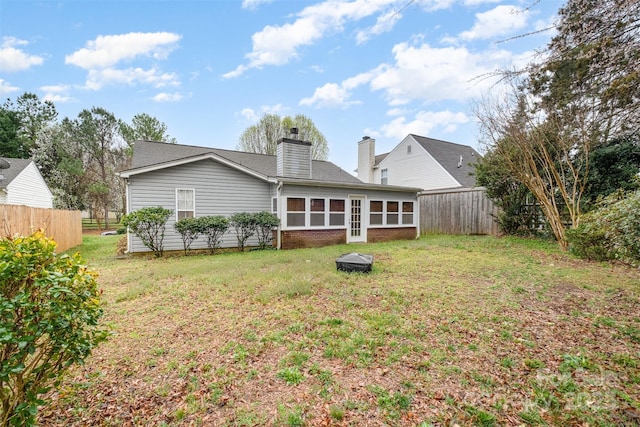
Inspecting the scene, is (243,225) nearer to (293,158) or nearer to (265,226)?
(265,226)

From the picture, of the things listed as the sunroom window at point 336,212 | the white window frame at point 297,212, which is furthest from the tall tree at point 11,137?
the sunroom window at point 336,212

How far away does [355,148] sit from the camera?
22.0 m

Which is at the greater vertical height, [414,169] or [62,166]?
[62,166]

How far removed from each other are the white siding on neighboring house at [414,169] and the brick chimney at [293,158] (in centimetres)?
879

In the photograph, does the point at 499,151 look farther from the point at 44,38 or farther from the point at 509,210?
the point at 44,38

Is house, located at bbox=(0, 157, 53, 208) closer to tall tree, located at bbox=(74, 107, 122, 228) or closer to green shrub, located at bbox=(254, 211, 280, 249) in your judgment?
tall tree, located at bbox=(74, 107, 122, 228)

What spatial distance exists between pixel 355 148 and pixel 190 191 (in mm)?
14776

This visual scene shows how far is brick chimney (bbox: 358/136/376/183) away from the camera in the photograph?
21.0m

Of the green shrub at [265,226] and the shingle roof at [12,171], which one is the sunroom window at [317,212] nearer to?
the green shrub at [265,226]

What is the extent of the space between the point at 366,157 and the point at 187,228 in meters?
15.1

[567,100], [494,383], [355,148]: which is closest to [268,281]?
[494,383]

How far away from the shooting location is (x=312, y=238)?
11.1 metres

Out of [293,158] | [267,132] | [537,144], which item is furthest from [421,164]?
[267,132]

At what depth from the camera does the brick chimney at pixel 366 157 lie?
2097cm
